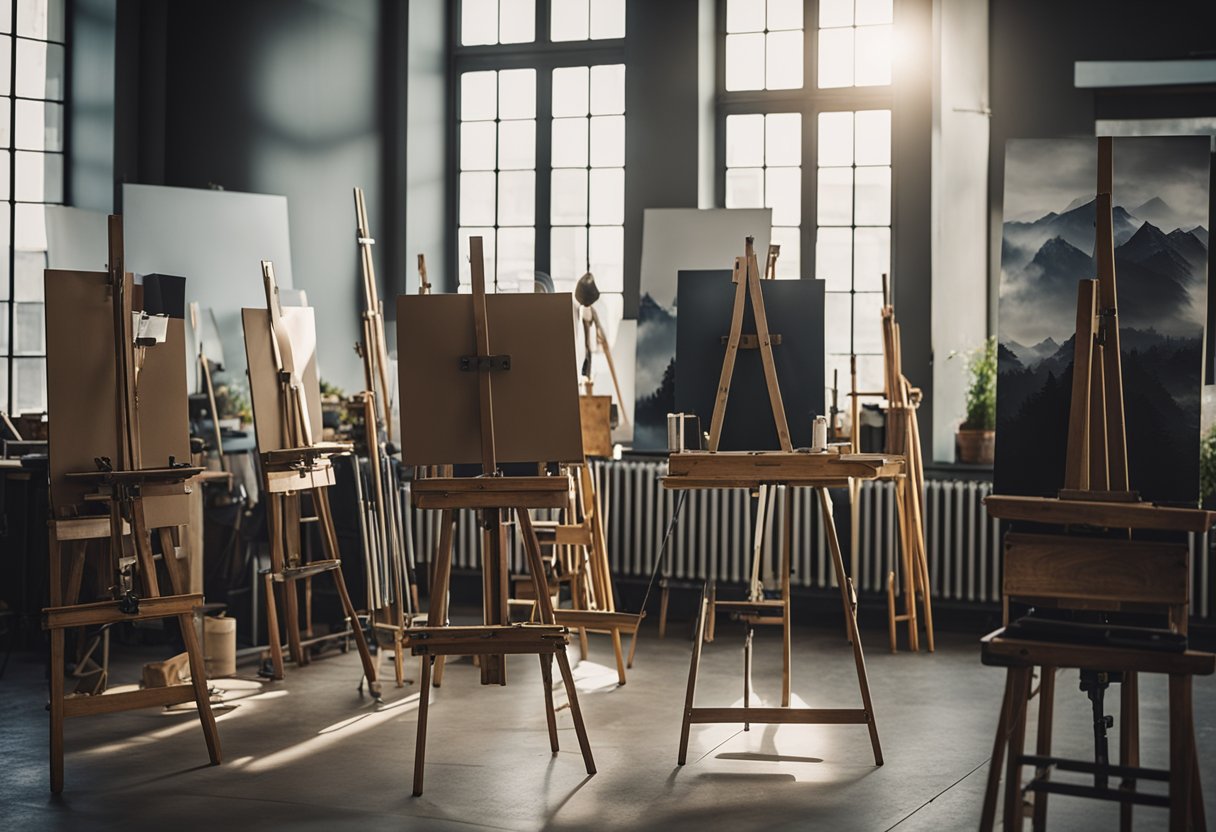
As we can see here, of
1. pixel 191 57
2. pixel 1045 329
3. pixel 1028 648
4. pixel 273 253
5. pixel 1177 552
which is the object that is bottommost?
pixel 1028 648

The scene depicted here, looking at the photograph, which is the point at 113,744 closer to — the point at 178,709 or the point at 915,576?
the point at 178,709

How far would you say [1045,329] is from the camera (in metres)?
4.15

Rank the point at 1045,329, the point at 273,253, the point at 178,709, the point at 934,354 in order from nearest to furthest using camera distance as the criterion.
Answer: the point at 1045,329 → the point at 178,709 → the point at 934,354 → the point at 273,253

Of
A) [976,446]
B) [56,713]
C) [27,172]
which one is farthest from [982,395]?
[27,172]

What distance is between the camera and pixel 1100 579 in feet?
11.4

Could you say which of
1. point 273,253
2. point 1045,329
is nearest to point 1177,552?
point 1045,329

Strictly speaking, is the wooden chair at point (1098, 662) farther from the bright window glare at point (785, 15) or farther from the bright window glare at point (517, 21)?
the bright window glare at point (517, 21)

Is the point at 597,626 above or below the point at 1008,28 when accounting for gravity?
below

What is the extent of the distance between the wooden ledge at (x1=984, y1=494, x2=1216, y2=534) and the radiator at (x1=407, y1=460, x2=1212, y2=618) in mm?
3222

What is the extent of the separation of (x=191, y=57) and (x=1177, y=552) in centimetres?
653

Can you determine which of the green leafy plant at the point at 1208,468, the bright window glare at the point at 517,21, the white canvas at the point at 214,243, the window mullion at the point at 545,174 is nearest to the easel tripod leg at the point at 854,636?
the green leafy plant at the point at 1208,468

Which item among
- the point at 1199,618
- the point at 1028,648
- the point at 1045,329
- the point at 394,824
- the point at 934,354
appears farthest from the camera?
the point at 934,354

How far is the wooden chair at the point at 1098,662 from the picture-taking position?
10.5 ft

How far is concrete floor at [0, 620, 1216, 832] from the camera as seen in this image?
3975 mm
